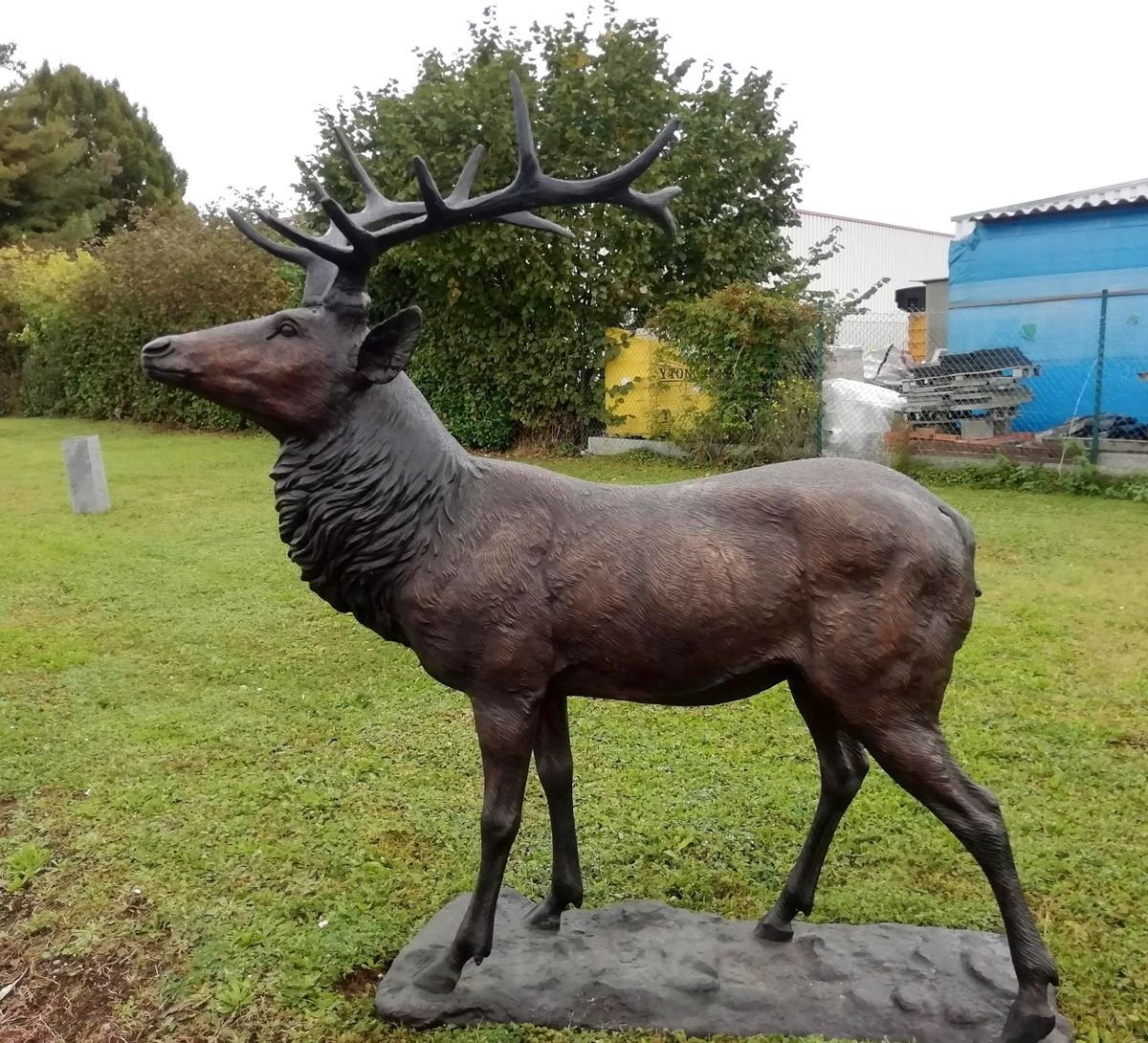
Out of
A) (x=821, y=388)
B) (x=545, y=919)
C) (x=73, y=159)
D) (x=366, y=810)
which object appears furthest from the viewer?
(x=73, y=159)

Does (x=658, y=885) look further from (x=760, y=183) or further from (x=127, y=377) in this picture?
(x=127, y=377)

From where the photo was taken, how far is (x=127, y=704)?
495 cm

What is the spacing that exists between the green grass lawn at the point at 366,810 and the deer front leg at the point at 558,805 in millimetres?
352

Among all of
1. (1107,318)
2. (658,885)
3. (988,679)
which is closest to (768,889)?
(658,885)

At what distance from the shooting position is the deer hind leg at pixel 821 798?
268 centimetres

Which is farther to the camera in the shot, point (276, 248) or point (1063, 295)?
point (1063, 295)

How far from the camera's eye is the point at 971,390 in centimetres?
1109

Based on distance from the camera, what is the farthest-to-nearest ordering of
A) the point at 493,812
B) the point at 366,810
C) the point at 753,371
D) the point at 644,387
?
the point at 644,387
the point at 753,371
the point at 366,810
the point at 493,812

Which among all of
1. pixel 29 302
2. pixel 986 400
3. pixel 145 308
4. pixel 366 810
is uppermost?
pixel 29 302

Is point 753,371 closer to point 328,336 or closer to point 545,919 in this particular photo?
point 545,919

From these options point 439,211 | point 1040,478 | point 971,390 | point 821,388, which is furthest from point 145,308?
point 439,211

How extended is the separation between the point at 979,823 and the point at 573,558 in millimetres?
1191

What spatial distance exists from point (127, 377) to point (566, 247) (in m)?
11.9

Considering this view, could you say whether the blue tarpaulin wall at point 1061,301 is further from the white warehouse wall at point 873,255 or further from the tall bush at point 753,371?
the white warehouse wall at point 873,255
